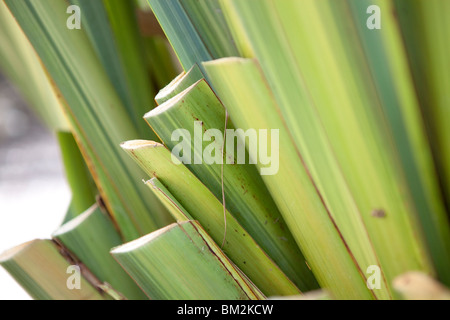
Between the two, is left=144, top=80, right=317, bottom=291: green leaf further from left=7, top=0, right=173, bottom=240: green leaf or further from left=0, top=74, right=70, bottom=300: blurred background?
left=0, top=74, right=70, bottom=300: blurred background

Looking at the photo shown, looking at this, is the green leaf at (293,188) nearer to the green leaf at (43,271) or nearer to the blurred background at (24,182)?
the green leaf at (43,271)

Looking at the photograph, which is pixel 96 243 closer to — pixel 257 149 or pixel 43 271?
pixel 43 271

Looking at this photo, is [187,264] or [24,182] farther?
[24,182]

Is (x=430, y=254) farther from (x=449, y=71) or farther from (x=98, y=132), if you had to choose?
(x=98, y=132)

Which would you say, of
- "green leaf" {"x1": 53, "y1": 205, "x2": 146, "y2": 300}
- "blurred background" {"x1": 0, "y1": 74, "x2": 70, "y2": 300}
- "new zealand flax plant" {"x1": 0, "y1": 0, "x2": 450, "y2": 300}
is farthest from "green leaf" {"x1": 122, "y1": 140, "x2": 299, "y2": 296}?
"blurred background" {"x1": 0, "y1": 74, "x2": 70, "y2": 300}

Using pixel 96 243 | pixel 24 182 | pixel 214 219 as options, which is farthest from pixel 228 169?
pixel 24 182

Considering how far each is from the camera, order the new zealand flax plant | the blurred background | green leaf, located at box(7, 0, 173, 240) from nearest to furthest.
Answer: the new zealand flax plant → green leaf, located at box(7, 0, 173, 240) → the blurred background

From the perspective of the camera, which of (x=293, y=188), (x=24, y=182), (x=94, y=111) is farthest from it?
(x=24, y=182)
